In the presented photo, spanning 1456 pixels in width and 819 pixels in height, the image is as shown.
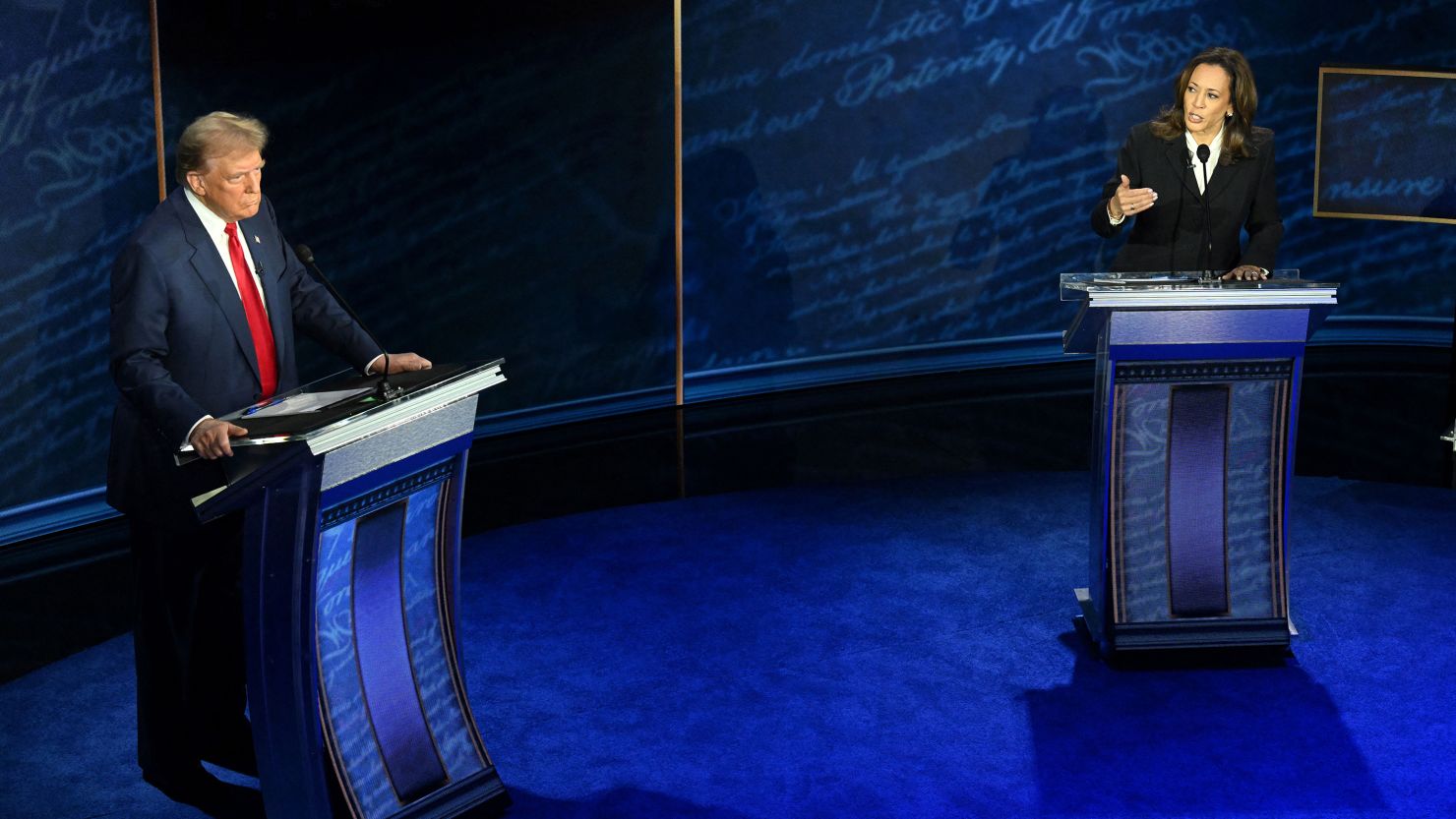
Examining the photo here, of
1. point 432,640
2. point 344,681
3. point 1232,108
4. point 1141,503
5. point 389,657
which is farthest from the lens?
point 1232,108

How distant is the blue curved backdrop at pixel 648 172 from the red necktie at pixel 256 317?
226 centimetres

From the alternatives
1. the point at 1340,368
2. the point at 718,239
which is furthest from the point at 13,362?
the point at 1340,368

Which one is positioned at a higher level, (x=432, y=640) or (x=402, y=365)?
(x=402, y=365)

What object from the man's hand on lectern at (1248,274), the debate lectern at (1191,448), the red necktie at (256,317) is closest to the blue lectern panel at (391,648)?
the red necktie at (256,317)

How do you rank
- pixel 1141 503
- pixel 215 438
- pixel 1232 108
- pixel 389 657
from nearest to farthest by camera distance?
pixel 215 438 < pixel 389 657 < pixel 1141 503 < pixel 1232 108

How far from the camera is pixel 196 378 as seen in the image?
9.30 feet

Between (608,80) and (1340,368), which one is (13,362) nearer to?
(608,80)

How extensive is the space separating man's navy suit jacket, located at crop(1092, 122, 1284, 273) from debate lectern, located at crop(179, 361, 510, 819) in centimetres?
208

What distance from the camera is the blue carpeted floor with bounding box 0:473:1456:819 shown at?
3146 mm

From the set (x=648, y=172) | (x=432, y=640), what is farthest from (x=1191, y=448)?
(x=648, y=172)

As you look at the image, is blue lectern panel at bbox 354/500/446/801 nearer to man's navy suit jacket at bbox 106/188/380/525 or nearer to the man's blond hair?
man's navy suit jacket at bbox 106/188/380/525

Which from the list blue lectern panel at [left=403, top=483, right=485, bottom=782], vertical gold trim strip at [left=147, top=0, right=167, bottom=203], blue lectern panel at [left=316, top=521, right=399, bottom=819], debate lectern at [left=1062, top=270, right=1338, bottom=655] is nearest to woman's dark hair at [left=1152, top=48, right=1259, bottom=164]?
debate lectern at [left=1062, top=270, right=1338, bottom=655]

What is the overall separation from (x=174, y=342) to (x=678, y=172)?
4008mm

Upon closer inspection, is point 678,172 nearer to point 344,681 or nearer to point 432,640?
point 432,640
